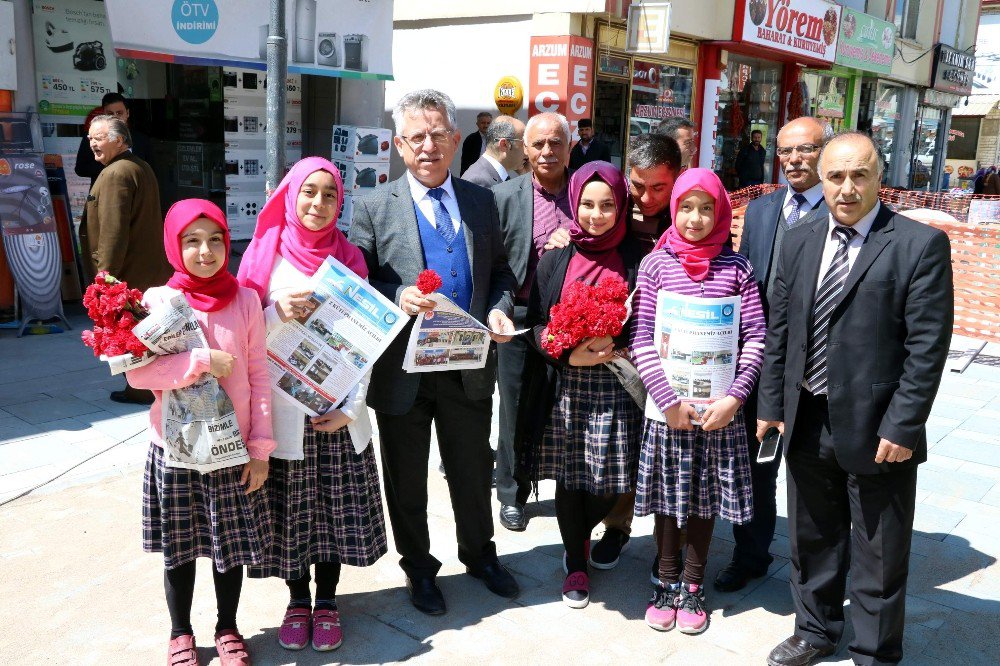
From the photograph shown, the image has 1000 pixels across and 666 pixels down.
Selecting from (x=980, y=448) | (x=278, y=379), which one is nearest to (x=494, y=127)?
(x=278, y=379)

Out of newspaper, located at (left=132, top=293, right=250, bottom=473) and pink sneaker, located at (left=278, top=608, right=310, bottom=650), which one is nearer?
newspaper, located at (left=132, top=293, right=250, bottom=473)

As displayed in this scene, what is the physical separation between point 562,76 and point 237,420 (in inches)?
400

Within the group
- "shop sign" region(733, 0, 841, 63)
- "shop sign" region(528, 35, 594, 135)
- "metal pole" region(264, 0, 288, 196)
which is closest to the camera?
"metal pole" region(264, 0, 288, 196)

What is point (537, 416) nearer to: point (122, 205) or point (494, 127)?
point (494, 127)

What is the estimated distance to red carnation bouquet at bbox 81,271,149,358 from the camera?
2.65 metres

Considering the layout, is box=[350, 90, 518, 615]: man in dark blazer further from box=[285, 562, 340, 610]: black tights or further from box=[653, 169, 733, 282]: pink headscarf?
box=[653, 169, 733, 282]: pink headscarf

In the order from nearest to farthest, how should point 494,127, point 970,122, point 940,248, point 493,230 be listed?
point 940,248, point 493,230, point 494,127, point 970,122

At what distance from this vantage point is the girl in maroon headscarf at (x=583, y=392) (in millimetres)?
3357

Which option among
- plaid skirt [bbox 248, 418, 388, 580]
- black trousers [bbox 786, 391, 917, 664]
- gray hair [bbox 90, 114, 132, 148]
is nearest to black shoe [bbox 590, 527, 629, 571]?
black trousers [bbox 786, 391, 917, 664]

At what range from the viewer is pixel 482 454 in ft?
12.0

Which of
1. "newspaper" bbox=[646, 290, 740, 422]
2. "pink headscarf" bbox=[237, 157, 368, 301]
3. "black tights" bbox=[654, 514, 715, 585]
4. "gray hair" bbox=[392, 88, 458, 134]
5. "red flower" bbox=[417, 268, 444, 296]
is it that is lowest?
"black tights" bbox=[654, 514, 715, 585]

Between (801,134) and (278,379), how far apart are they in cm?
239

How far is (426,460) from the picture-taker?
3617mm

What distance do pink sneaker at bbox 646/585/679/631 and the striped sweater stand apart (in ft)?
2.65
